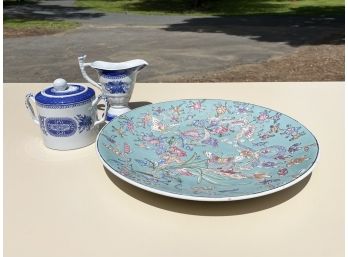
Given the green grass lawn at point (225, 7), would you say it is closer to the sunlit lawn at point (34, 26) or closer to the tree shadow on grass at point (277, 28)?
the tree shadow on grass at point (277, 28)

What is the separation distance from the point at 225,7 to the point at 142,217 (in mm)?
7103

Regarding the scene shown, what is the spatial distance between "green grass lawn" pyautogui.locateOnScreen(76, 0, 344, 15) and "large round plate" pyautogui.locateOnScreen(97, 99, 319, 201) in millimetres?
5716

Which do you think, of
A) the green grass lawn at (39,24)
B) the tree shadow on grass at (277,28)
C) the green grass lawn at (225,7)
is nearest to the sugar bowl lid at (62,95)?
the tree shadow on grass at (277,28)

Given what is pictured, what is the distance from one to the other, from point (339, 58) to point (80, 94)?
10.3 ft

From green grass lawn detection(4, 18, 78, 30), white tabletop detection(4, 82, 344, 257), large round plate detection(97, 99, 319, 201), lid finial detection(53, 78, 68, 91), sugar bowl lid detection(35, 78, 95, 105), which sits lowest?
green grass lawn detection(4, 18, 78, 30)

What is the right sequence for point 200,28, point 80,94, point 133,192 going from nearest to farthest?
point 133,192
point 80,94
point 200,28

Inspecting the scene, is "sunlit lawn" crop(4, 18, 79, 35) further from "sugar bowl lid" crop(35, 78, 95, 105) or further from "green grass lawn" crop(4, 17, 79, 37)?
"sugar bowl lid" crop(35, 78, 95, 105)

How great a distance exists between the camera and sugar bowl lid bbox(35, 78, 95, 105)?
0.69m

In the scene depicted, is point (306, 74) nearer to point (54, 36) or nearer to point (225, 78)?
point (225, 78)

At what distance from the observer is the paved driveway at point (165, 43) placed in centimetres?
320

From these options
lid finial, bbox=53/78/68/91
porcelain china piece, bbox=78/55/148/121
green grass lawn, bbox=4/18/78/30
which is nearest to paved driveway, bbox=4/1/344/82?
green grass lawn, bbox=4/18/78/30

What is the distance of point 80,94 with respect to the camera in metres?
0.71

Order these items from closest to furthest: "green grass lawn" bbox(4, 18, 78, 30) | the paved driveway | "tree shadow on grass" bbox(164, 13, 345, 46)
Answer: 1. the paved driveway
2. "tree shadow on grass" bbox(164, 13, 345, 46)
3. "green grass lawn" bbox(4, 18, 78, 30)

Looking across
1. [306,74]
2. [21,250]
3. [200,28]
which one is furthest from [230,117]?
[200,28]
